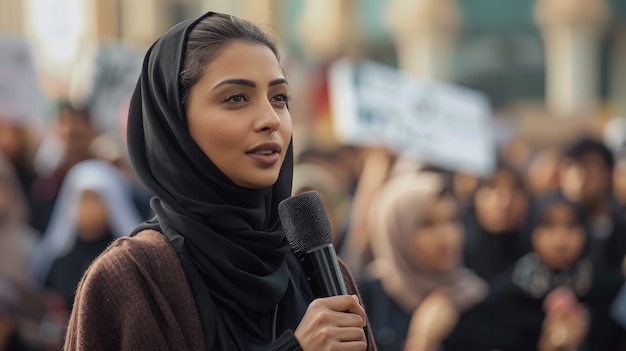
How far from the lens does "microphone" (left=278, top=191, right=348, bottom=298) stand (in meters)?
2.20

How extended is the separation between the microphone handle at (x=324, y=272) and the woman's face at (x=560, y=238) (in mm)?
3909

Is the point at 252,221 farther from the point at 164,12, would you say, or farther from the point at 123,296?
the point at 164,12

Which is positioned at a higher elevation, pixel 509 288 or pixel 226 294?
pixel 226 294

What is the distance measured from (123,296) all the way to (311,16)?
90.2 feet

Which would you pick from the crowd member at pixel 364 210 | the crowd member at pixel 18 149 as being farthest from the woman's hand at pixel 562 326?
the crowd member at pixel 18 149

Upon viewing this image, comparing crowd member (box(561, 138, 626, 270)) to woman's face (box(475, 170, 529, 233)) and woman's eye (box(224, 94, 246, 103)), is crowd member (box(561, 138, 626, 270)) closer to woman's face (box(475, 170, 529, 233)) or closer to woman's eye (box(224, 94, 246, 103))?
woman's face (box(475, 170, 529, 233))

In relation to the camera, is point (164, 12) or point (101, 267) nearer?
point (101, 267)

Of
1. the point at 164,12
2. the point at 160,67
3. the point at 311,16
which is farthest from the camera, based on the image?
the point at 164,12

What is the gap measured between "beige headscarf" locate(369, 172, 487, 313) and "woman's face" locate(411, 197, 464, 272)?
0.03m

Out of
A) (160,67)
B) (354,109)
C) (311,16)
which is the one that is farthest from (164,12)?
(160,67)

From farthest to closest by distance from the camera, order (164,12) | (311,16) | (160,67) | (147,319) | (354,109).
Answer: (164,12)
(311,16)
(354,109)
(160,67)
(147,319)

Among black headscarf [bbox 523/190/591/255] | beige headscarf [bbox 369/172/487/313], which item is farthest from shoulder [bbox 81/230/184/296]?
black headscarf [bbox 523/190/591/255]

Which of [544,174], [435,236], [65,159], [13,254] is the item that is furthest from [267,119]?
[544,174]

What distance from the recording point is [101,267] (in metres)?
2.25
